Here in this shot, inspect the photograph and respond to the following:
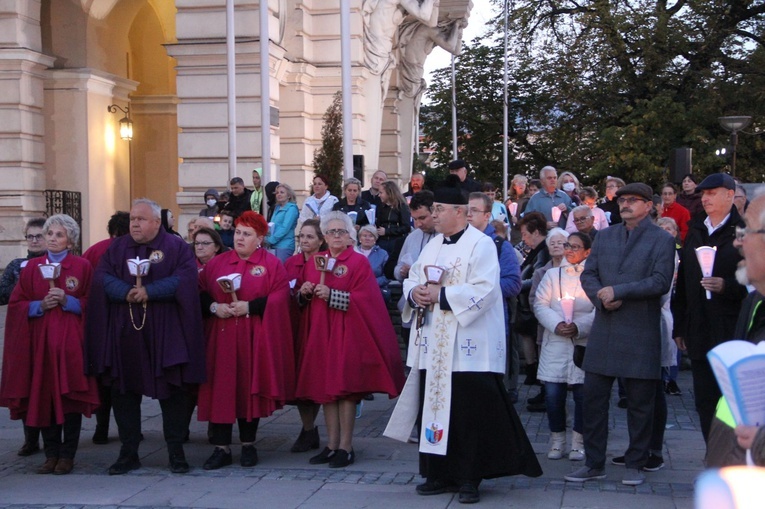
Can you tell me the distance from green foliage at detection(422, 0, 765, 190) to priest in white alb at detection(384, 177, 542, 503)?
2420 cm

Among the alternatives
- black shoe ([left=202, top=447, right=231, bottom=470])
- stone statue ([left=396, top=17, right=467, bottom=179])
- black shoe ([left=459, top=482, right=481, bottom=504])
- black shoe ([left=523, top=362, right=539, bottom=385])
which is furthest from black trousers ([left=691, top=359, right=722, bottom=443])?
stone statue ([left=396, top=17, right=467, bottom=179])

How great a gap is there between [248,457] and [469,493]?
192 centimetres

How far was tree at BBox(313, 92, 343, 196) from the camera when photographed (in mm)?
20438

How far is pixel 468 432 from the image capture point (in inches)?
273

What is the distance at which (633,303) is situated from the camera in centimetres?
728

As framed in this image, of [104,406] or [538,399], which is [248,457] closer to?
[104,406]

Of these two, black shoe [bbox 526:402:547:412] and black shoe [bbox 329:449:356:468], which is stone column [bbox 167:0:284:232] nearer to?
black shoe [bbox 526:402:547:412]

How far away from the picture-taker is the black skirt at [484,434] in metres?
6.91

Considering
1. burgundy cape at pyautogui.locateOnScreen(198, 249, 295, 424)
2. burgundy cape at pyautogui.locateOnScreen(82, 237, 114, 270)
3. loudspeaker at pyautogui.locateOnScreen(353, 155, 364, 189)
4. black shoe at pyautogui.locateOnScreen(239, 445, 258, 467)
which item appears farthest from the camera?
loudspeaker at pyautogui.locateOnScreen(353, 155, 364, 189)

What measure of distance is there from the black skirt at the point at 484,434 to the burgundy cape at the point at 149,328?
6.51ft

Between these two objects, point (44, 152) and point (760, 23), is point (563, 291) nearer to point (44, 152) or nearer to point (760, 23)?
point (44, 152)

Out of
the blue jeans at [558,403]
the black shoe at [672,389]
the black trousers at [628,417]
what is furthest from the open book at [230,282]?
the black shoe at [672,389]

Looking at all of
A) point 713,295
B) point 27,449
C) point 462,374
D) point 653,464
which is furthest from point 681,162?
point 27,449

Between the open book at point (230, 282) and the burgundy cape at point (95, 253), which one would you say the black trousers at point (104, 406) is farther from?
the open book at point (230, 282)
